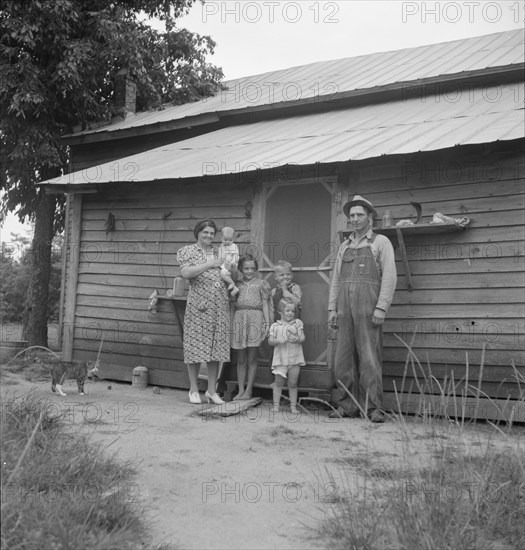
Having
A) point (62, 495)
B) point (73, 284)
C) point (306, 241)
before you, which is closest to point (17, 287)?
point (73, 284)

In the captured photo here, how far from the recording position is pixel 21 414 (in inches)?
167

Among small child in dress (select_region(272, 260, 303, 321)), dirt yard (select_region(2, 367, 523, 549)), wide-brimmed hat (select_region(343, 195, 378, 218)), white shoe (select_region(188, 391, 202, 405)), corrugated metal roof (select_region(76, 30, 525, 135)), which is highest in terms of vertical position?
corrugated metal roof (select_region(76, 30, 525, 135))

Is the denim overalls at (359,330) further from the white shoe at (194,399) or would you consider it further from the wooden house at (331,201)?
the white shoe at (194,399)

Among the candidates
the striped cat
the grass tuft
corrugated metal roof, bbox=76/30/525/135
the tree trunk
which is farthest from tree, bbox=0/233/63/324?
the grass tuft

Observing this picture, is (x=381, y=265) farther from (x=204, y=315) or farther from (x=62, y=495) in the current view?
(x=62, y=495)

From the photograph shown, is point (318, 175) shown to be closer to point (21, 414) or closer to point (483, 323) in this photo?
point (483, 323)

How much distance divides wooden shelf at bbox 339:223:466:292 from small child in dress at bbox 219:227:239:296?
4.04 ft

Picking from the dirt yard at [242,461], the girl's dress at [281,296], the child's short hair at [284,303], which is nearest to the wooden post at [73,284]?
the dirt yard at [242,461]

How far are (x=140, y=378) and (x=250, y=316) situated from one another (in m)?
2.19

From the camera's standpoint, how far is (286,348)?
244 inches

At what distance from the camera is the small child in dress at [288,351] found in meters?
6.15

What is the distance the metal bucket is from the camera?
7961 millimetres

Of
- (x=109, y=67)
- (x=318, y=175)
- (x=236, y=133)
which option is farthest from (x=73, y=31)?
(x=318, y=175)

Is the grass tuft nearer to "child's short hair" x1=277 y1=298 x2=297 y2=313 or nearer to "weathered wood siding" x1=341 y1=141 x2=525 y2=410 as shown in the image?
"child's short hair" x1=277 y1=298 x2=297 y2=313
